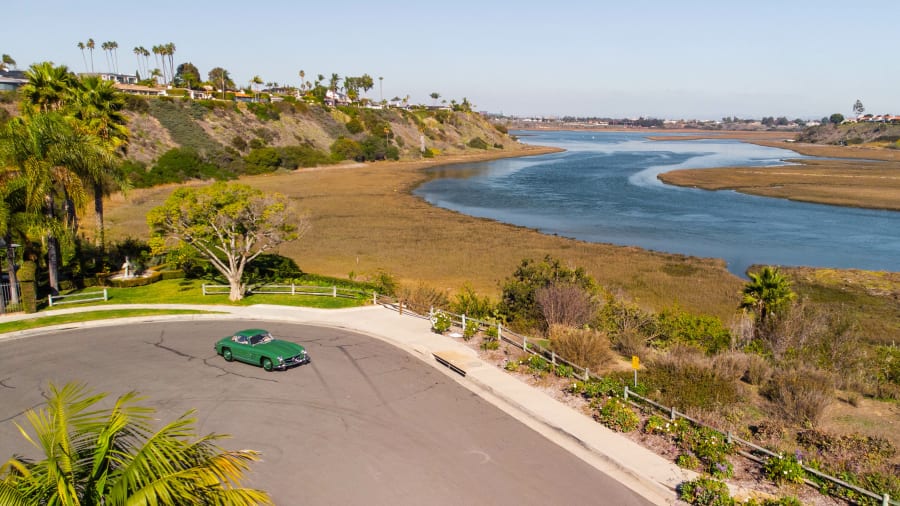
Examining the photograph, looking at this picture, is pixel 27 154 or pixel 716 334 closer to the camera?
pixel 716 334

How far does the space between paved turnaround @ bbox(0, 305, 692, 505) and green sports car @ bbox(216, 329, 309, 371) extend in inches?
13.5

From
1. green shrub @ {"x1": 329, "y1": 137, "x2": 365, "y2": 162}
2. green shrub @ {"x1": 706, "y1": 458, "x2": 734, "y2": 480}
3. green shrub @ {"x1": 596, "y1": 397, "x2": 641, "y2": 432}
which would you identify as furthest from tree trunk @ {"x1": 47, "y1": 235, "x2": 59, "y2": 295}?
green shrub @ {"x1": 329, "y1": 137, "x2": 365, "y2": 162}

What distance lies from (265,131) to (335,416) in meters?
107

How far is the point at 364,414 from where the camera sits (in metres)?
17.7

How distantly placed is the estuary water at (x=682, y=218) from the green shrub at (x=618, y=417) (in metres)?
31.7

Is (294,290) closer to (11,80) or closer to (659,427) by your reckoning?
(659,427)

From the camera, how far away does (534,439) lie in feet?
53.6

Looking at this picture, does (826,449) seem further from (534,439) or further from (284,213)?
(284,213)

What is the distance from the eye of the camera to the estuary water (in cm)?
5081

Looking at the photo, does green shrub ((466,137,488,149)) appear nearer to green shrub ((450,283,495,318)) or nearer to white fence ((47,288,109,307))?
green shrub ((450,283,495,318))

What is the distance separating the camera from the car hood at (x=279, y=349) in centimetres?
2125

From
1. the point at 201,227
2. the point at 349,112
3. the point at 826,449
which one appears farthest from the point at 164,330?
the point at 349,112

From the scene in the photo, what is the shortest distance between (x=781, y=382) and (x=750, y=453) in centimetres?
419

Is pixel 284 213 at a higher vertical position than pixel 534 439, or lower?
higher
